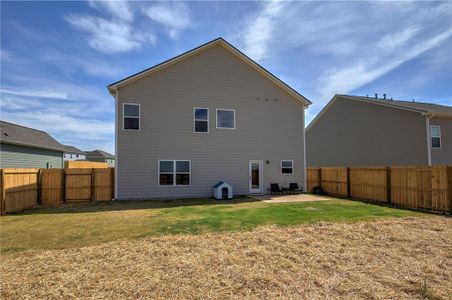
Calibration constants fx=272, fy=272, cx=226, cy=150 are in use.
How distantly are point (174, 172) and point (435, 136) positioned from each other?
17051 mm

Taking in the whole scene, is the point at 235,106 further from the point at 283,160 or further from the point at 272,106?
the point at 283,160

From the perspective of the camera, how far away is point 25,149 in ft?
70.5

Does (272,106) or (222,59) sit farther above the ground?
(222,59)

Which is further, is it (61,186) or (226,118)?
(226,118)

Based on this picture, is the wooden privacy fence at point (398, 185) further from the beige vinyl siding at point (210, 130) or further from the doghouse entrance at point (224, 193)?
the doghouse entrance at point (224, 193)

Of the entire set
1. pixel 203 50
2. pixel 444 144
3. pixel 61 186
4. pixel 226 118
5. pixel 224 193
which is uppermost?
pixel 203 50

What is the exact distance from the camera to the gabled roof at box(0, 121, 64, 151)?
19419 mm

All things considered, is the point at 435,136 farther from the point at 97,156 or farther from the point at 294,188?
the point at 97,156

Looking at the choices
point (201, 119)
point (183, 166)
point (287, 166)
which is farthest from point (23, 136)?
point (287, 166)

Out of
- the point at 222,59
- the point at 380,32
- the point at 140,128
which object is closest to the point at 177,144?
the point at 140,128

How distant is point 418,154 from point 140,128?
17.3 meters

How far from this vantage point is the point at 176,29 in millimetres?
11891

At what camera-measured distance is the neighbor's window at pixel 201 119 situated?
15.6m

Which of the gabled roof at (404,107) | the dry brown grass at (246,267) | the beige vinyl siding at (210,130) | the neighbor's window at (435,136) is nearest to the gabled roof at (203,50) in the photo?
the beige vinyl siding at (210,130)
